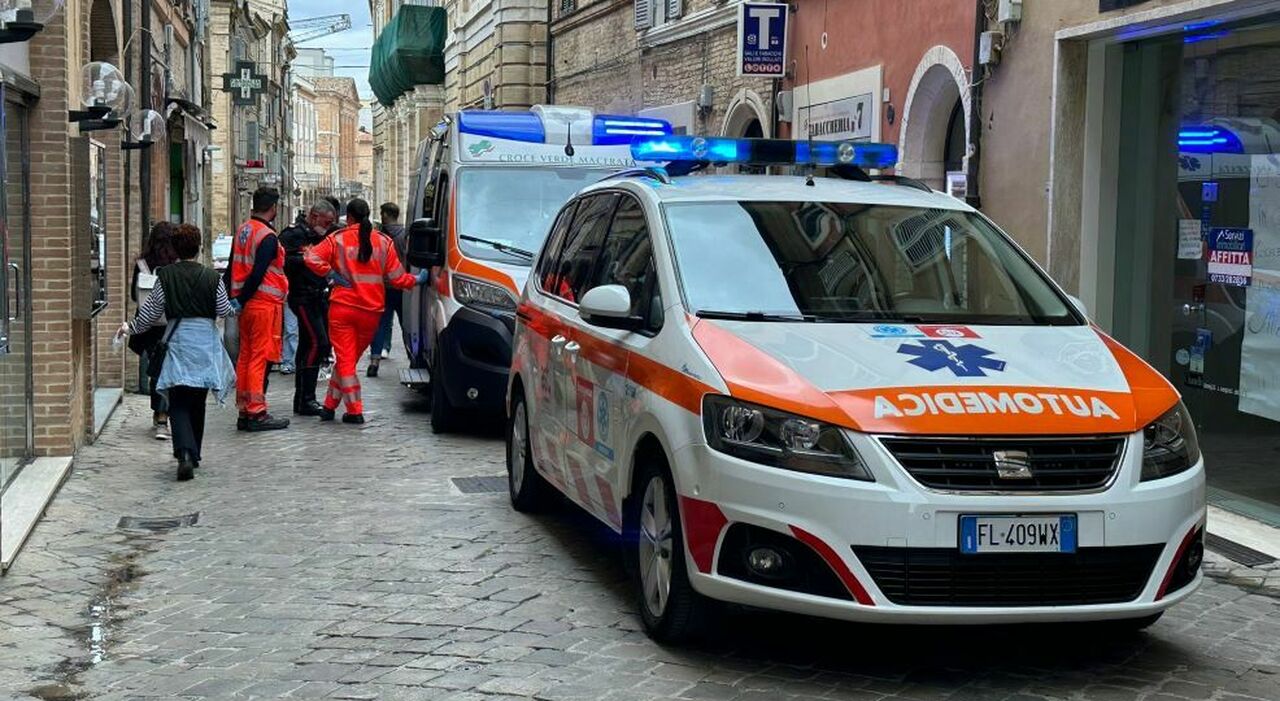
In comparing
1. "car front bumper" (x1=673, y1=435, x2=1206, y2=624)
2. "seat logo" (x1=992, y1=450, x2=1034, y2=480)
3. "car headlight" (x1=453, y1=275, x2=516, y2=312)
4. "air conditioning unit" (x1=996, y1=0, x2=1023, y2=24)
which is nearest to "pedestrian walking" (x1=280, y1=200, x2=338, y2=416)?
"car headlight" (x1=453, y1=275, x2=516, y2=312)

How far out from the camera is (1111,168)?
12297 millimetres

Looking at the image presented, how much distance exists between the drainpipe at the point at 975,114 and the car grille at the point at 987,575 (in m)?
8.84

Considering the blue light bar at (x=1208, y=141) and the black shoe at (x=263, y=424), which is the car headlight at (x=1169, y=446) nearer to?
the blue light bar at (x=1208, y=141)

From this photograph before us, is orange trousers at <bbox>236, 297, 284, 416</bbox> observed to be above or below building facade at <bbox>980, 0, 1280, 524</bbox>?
below

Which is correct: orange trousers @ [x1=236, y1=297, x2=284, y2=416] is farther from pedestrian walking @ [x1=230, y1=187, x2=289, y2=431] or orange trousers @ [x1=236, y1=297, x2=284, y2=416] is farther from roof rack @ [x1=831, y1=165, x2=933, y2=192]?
roof rack @ [x1=831, y1=165, x2=933, y2=192]

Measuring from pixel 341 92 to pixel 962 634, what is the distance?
137m

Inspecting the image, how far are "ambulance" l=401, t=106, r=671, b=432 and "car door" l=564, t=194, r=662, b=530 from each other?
4.54 metres

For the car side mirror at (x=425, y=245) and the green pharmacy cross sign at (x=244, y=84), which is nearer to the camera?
the car side mirror at (x=425, y=245)

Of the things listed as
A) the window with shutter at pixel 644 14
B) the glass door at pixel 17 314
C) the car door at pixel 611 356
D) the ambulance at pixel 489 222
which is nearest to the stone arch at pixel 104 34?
the ambulance at pixel 489 222

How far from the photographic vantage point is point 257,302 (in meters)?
12.7

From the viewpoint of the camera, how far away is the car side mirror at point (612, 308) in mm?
6480

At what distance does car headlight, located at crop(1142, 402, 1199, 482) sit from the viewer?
5641 mm

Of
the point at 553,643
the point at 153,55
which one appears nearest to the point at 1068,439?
the point at 553,643

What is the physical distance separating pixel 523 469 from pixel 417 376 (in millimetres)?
5615
